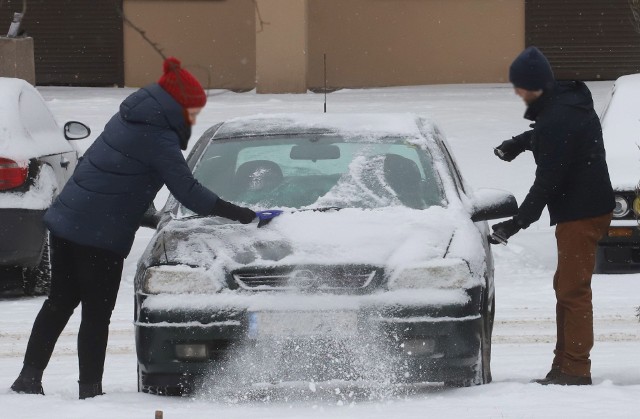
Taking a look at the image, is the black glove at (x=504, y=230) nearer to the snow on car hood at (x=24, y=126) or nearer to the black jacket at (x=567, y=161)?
the black jacket at (x=567, y=161)

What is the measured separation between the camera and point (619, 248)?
10.9 meters

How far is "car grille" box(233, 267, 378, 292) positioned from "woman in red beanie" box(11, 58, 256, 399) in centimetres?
37

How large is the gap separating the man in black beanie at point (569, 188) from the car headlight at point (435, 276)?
0.65m

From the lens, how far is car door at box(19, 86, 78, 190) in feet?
35.9

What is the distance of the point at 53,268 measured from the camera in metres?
6.83

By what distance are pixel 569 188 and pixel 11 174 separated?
471 centimetres

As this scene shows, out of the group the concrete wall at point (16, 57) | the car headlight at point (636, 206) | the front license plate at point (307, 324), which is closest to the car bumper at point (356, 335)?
the front license plate at point (307, 324)

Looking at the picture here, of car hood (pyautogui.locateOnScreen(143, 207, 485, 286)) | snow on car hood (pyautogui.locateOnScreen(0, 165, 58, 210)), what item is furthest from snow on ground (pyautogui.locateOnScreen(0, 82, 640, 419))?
snow on car hood (pyautogui.locateOnScreen(0, 165, 58, 210))

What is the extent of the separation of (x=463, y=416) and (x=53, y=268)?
2.05 meters

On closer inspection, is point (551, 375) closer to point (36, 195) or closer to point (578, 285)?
point (578, 285)

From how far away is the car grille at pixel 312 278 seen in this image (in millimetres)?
6426

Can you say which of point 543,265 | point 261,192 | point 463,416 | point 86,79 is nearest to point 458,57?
point 86,79

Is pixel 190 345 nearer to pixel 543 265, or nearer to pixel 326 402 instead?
pixel 326 402

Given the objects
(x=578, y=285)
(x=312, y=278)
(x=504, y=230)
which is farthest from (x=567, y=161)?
(x=312, y=278)
